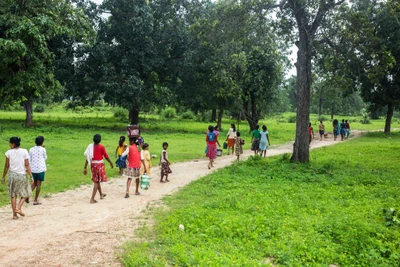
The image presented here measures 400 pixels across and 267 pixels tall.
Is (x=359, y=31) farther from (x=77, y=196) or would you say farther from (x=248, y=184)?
(x=77, y=196)

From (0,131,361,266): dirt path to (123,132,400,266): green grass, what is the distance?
50cm

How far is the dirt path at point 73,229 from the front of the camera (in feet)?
19.0

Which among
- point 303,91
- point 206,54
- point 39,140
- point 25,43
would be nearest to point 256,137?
point 303,91

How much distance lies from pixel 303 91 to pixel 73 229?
1123 cm

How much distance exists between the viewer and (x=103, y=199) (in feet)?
32.2

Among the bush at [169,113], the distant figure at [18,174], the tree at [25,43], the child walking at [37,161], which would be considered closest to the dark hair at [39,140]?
the child walking at [37,161]

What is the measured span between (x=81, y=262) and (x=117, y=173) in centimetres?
811

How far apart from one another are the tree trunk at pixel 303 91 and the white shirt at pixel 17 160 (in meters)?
10.9

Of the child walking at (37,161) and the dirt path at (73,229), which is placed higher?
the child walking at (37,161)

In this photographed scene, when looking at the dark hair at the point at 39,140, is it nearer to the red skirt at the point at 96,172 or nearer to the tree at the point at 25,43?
the red skirt at the point at 96,172

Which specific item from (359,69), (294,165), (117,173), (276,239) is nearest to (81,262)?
(276,239)

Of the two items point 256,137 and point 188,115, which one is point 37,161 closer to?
point 256,137

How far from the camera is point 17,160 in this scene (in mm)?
8117

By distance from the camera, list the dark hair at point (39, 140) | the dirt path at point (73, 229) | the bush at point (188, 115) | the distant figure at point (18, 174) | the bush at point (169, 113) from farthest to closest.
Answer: the bush at point (169, 113) → the bush at point (188, 115) → the dark hair at point (39, 140) → the distant figure at point (18, 174) → the dirt path at point (73, 229)
